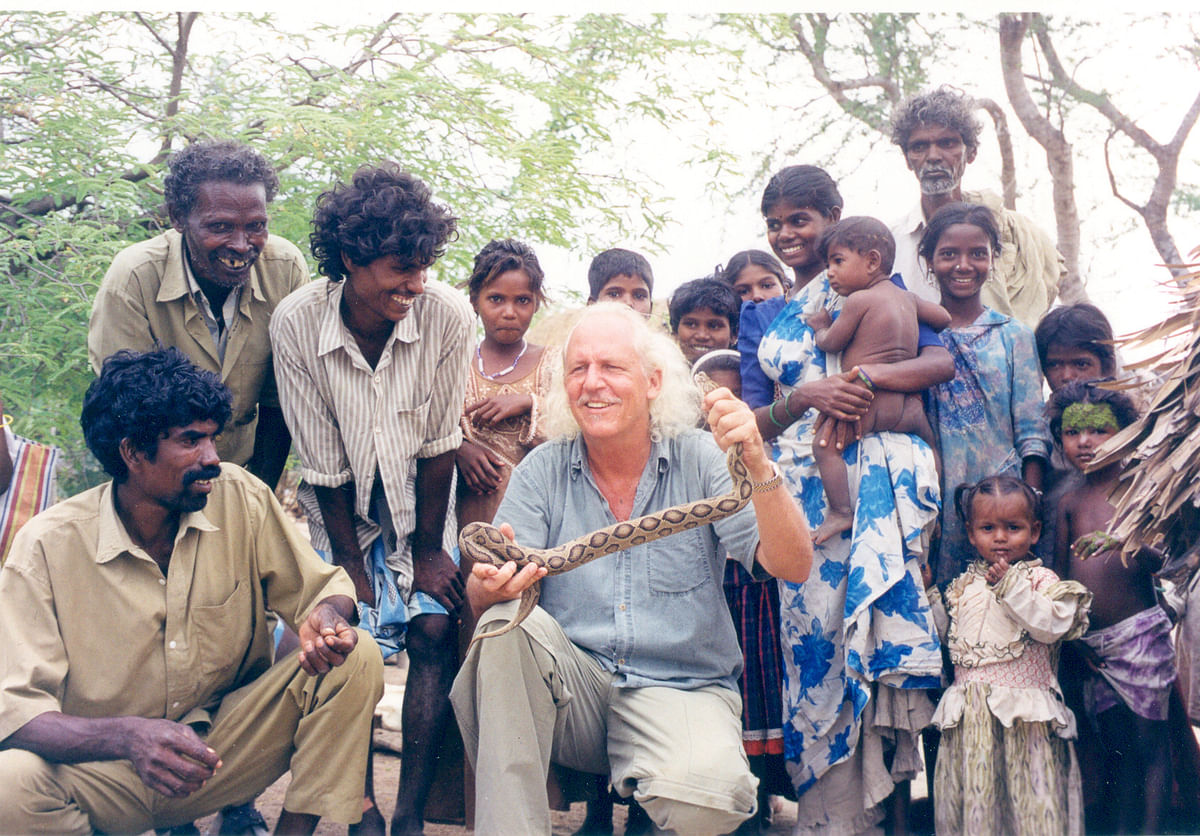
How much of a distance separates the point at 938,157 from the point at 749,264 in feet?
3.34

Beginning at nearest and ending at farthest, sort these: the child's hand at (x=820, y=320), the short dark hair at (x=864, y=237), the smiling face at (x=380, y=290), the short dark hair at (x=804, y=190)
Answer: the smiling face at (x=380, y=290) → the short dark hair at (x=864, y=237) → the child's hand at (x=820, y=320) → the short dark hair at (x=804, y=190)

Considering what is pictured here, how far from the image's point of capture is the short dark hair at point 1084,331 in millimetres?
4250

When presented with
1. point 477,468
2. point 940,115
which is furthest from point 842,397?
point 940,115

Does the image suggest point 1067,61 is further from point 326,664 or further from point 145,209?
point 326,664

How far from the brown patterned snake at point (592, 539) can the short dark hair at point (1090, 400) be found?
67.1 inches

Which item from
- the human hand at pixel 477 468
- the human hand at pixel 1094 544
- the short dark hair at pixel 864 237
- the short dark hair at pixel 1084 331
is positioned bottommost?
the human hand at pixel 1094 544

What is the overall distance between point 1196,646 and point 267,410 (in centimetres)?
370

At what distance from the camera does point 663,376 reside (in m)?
3.63

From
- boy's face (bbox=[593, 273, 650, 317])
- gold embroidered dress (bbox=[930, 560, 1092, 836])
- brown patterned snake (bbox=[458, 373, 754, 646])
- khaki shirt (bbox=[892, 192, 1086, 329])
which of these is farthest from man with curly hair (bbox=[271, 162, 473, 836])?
khaki shirt (bbox=[892, 192, 1086, 329])

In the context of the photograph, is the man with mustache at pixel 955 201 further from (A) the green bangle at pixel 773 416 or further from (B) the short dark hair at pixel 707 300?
(A) the green bangle at pixel 773 416

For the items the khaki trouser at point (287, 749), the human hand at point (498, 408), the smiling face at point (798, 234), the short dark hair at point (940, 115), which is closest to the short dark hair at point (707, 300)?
the smiling face at point (798, 234)

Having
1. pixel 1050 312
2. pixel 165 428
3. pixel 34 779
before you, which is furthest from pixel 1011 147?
pixel 34 779

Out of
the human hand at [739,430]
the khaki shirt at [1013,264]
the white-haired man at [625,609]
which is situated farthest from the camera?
the khaki shirt at [1013,264]

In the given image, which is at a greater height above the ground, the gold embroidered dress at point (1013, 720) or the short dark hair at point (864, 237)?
the short dark hair at point (864, 237)
